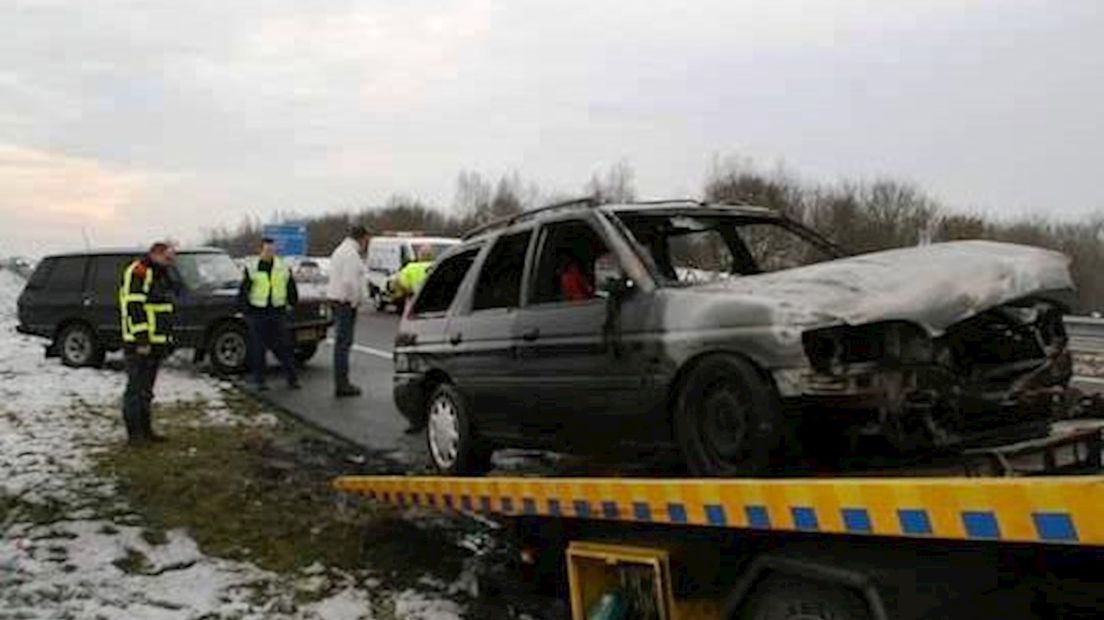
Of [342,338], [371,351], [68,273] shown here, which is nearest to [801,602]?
[342,338]

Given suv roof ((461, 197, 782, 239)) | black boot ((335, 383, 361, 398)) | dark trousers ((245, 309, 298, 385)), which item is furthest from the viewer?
dark trousers ((245, 309, 298, 385))

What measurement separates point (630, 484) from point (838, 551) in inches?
49.4

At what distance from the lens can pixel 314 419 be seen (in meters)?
12.5

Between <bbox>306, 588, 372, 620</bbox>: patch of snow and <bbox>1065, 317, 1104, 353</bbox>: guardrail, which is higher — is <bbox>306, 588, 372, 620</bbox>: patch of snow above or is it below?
below

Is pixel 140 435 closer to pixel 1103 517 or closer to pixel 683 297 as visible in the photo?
pixel 683 297

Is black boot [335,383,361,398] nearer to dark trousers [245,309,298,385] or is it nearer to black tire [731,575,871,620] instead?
dark trousers [245,309,298,385]

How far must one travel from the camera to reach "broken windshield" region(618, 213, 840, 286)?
22.5 feet

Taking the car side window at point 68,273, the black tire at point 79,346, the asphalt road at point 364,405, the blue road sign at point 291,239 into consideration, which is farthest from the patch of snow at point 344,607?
the blue road sign at point 291,239

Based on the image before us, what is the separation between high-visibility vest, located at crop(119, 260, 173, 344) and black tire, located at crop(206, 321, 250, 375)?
214 inches

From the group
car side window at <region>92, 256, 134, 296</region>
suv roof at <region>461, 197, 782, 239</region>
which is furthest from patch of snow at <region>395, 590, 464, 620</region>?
car side window at <region>92, 256, 134, 296</region>

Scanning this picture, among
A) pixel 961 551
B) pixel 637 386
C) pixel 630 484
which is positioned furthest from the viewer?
pixel 637 386

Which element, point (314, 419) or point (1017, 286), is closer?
point (1017, 286)

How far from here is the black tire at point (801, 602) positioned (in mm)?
4562

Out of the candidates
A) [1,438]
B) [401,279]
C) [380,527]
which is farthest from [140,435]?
[401,279]
